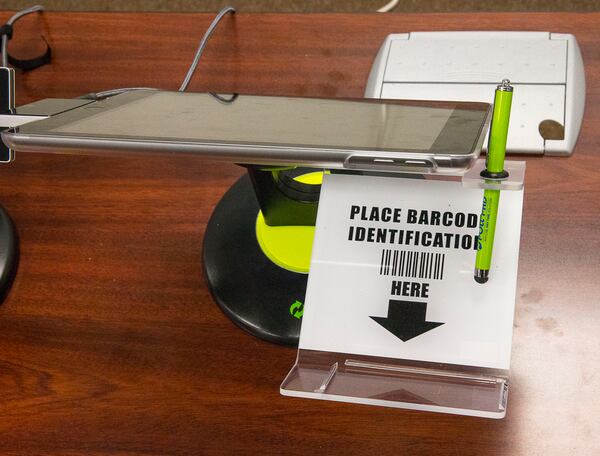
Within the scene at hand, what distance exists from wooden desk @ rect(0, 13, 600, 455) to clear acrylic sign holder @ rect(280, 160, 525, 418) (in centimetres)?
3

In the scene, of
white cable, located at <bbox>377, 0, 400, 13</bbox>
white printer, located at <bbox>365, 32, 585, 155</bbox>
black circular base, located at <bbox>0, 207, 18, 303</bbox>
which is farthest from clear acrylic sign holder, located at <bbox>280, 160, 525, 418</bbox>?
white cable, located at <bbox>377, 0, 400, 13</bbox>

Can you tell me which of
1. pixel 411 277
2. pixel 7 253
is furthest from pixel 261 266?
pixel 7 253

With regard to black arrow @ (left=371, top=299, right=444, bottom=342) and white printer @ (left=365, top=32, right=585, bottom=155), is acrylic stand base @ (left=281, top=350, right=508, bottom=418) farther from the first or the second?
white printer @ (left=365, top=32, right=585, bottom=155)

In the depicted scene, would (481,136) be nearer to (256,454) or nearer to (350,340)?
(350,340)

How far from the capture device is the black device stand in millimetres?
680

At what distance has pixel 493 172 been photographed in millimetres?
564

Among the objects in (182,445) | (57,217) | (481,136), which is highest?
(481,136)

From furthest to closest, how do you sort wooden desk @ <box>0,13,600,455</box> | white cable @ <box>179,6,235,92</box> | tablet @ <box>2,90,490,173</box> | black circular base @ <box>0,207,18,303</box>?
1. white cable @ <box>179,6,235,92</box>
2. black circular base @ <box>0,207,18,303</box>
3. wooden desk @ <box>0,13,600,455</box>
4. tablet @ <box>2,90,490,173</box>

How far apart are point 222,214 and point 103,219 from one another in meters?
0.14

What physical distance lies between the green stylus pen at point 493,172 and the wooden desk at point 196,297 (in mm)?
99

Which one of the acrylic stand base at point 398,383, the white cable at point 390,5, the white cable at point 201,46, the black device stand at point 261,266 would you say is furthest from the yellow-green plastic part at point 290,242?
the white cable at point 390,5

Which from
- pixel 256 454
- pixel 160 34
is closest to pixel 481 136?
pixel 256 454

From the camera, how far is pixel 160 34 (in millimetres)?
966

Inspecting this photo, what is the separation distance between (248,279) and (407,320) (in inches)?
7.1
